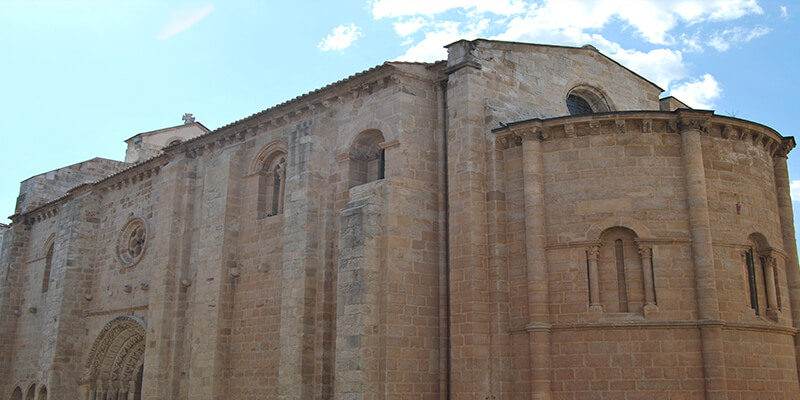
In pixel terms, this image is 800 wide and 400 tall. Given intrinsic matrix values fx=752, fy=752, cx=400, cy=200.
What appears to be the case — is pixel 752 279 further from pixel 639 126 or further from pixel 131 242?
pixel 131 242

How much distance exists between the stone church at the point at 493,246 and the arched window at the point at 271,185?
0.11 feet

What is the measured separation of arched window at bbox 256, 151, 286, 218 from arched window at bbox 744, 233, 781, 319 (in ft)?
32.0

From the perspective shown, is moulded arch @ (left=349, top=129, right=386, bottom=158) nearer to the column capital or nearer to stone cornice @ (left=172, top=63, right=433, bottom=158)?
stone cornice @ (left=172, top=63, right=433, bottom=158)

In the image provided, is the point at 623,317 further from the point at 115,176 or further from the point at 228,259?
the point at 115,176

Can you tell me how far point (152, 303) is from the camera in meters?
19.0

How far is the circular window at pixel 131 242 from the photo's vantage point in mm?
21453

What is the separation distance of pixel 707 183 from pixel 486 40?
4786mm

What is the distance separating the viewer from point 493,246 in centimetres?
1323

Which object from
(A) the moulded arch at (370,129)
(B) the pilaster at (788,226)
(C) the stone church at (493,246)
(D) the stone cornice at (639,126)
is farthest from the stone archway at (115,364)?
(B) the pilaster at (788,226)

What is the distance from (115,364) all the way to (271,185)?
26.8 ft

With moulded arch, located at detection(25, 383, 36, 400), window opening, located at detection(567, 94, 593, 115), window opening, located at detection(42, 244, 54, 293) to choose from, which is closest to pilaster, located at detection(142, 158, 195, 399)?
moulded arch, located at detection(25, 383, 36, 400)

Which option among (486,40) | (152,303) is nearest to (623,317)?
(486,40)

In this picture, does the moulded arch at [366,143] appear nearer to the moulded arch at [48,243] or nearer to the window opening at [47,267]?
the window opening at [47,267]

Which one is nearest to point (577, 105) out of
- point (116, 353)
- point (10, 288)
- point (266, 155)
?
point (266, 155)
